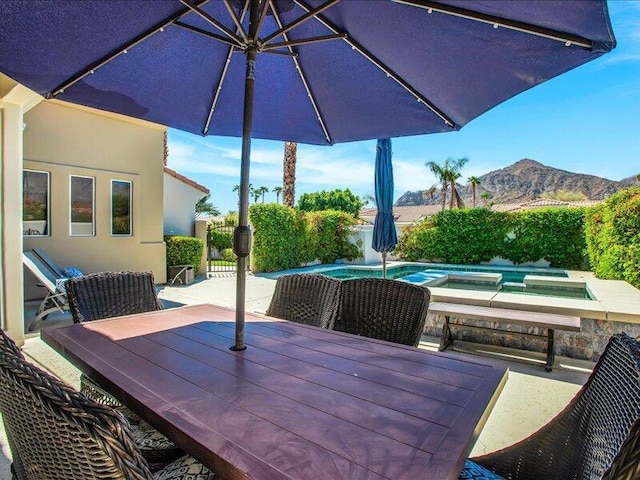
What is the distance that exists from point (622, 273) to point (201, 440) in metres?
9.07

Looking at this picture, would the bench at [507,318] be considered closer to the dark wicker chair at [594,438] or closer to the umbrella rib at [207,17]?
the dark wicker chair at [594,438]

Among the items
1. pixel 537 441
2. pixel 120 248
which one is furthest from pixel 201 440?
pixel 120 248

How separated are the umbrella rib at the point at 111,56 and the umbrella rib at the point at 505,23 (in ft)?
3.74

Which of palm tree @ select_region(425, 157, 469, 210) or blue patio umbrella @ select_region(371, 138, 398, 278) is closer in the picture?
blue patio umbrella @ select_region(371, 138, 398, 278)

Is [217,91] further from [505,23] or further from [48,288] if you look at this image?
[48,288]

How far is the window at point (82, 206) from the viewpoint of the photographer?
8.29 metres

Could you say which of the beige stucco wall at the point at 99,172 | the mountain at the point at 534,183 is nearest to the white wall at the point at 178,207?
the beige stucco wall at the point at 99,172

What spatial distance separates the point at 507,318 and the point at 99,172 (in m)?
8.81

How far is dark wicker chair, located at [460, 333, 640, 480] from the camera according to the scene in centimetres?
100

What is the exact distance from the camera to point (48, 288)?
5.45 metres

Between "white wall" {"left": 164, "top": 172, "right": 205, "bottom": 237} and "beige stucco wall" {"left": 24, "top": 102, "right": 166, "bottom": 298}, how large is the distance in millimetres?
2793

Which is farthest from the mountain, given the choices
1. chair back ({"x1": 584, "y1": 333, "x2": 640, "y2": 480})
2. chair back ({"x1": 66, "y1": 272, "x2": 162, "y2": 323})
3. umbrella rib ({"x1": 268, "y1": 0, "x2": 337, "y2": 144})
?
chair back ({"x1": 584, "y1": 333, "x2": 640, "y2": 480})

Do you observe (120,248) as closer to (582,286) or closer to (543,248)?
(582,286)

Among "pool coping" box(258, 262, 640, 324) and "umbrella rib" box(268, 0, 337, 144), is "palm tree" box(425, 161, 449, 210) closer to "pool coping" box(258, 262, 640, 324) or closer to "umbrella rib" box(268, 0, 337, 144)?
"pool coping" box(258, 262, 640, 324)
